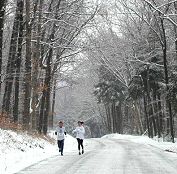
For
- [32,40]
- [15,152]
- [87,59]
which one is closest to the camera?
[15,152]

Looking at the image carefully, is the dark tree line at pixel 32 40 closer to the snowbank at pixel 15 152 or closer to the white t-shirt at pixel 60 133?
the white t-shirt at pixel 60 133

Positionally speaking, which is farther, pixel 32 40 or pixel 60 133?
pixel 32 40

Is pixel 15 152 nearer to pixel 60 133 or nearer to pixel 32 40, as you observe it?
pixel 60 133

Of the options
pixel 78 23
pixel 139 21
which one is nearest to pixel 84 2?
pixel 78 23

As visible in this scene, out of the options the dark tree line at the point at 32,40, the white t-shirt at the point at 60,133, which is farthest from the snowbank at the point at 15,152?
the dark tree line at the point at 32,40

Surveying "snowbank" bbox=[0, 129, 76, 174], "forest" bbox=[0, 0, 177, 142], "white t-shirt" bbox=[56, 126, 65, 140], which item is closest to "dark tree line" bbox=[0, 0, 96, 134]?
"forest" bbox=[0, 0, 177, 142]

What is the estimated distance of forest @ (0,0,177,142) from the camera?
23781 millimetres

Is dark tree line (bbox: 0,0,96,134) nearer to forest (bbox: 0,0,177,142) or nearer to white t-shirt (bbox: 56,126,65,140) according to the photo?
forest (bbox: 0,0,177,142)

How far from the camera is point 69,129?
89.6 meters

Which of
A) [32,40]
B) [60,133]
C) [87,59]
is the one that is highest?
[87,59]

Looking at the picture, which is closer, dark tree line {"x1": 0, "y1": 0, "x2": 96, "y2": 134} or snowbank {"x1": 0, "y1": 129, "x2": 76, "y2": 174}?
snowbank {"x1": 0, "y1": 129, "x2": 76, "y2": 174}

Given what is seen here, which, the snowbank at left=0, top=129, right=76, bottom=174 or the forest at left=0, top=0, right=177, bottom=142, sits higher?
the forest at left=0, top=0, right=177, bottom=142

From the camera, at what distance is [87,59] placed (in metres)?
45.8

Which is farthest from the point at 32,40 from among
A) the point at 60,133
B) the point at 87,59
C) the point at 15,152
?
the point at 87,59
